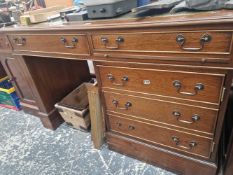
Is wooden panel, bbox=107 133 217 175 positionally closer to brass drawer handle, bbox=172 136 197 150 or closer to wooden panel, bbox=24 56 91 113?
brass drawer handle, bbox=172 136 197 150

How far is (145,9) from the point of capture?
0.85 meters

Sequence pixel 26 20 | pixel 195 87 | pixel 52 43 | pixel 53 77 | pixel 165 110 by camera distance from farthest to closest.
A: pixel 53 77 → pixel 26 20 → pixel 52 43 → pixel 165 110 → pixel 195 87

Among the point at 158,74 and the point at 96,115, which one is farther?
the point at 96,115

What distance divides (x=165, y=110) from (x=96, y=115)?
517mm

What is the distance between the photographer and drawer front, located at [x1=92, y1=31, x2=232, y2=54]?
0.64 meters

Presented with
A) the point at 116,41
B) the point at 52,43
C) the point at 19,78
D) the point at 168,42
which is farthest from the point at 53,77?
the point at 168,42

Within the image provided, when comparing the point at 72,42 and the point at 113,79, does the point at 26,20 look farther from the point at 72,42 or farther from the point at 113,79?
the point at 113,79

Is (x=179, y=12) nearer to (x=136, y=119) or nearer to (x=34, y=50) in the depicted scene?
(x=136, y=119)

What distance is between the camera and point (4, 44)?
1437 millimetres

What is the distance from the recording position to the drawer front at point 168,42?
644mm

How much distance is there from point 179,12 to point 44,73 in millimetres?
1156

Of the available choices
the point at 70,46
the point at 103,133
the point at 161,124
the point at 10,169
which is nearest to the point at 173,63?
the point at 161,124

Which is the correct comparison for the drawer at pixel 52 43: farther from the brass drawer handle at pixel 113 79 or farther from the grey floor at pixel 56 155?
the grey floor at pixel 56 155

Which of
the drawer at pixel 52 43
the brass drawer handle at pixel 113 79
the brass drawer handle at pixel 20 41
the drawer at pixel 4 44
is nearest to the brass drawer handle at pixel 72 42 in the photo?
the drawer at pixel 52 43
